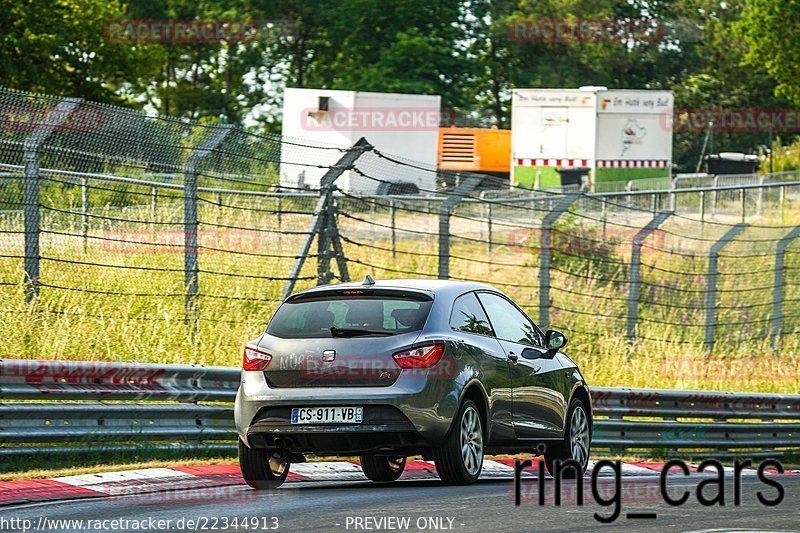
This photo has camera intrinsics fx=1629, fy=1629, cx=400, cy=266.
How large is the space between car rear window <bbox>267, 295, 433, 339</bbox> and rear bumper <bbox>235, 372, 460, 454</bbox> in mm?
390

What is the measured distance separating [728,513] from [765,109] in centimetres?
6525

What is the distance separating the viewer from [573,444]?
1265cm

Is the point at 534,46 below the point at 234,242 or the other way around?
the other way around

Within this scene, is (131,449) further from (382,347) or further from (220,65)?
(220,65)

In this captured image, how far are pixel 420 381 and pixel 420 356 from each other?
0.54 ft

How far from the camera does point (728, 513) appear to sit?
9.60 meters

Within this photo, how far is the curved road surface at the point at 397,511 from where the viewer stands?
28.6 feet

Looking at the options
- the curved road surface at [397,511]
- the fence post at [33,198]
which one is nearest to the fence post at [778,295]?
the fence post at [33,198]

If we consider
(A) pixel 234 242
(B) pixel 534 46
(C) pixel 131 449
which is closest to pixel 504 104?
(B) pixel 534 46

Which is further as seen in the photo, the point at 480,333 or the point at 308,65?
the point at 308,65

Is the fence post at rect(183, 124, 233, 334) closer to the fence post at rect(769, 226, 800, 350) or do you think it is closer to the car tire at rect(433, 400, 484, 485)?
the car tire at rect(433, 400, 484, 485)

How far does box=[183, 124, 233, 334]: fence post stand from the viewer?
15.1m

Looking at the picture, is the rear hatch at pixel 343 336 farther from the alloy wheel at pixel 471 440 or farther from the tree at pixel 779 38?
the tree at pixel 779 38

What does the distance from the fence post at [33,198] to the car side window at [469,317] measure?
4585 millimetres
